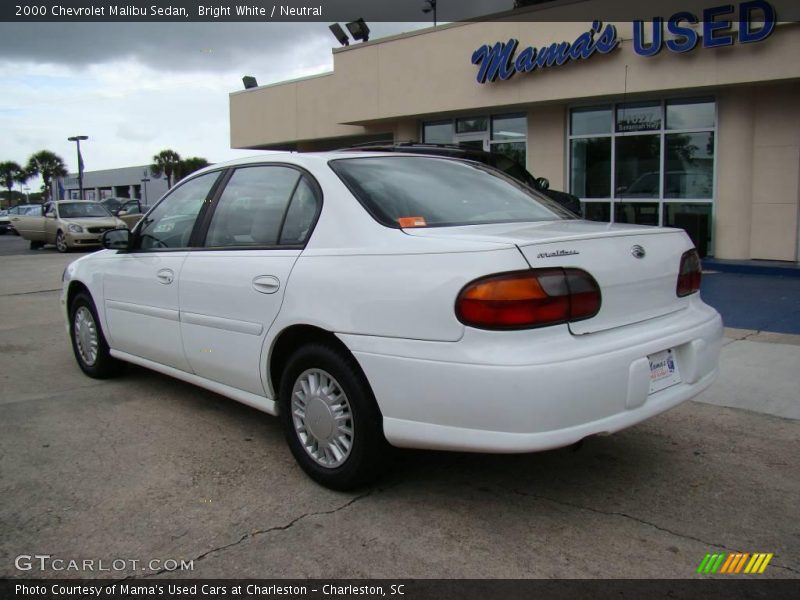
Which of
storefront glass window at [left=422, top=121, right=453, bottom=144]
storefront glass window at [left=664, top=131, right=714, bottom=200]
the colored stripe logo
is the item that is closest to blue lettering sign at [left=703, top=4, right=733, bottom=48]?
storefront glass window at [left=664, top=131, right=714, bottom=200]

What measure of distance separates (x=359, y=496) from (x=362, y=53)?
14814 mm

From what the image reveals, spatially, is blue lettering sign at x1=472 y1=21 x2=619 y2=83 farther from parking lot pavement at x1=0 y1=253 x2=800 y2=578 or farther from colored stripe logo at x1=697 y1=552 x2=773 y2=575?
colored stripe logo at x1=697 y1=552 x2=773 y2=575

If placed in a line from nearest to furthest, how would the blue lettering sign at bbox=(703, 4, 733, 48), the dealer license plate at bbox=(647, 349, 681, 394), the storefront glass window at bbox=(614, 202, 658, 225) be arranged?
the dealer license plate at bbox=(647, 349, 681, 394) → the blue lettering sign at bbox=(703, 4, 733, 48) → the storefront glass window at bbox=(614, 202, 658, 225)

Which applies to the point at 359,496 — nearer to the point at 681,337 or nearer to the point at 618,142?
the point at 681,337

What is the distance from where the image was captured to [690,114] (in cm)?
1223

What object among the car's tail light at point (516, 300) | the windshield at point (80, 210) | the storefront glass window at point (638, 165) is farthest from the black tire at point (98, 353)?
the windshield at point (80, 210)

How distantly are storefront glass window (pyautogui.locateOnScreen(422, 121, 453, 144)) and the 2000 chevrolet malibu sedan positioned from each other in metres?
12.3

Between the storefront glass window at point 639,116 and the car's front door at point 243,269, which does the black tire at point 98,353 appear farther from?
the storefront glass window at point 639,116

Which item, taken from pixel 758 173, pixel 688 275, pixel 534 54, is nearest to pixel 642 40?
pixel 534 54

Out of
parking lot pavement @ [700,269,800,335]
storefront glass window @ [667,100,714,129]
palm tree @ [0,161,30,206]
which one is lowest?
parking lot pavement @ [700,269,800,335]

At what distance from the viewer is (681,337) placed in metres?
3.23

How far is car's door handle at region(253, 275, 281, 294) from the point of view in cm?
351
